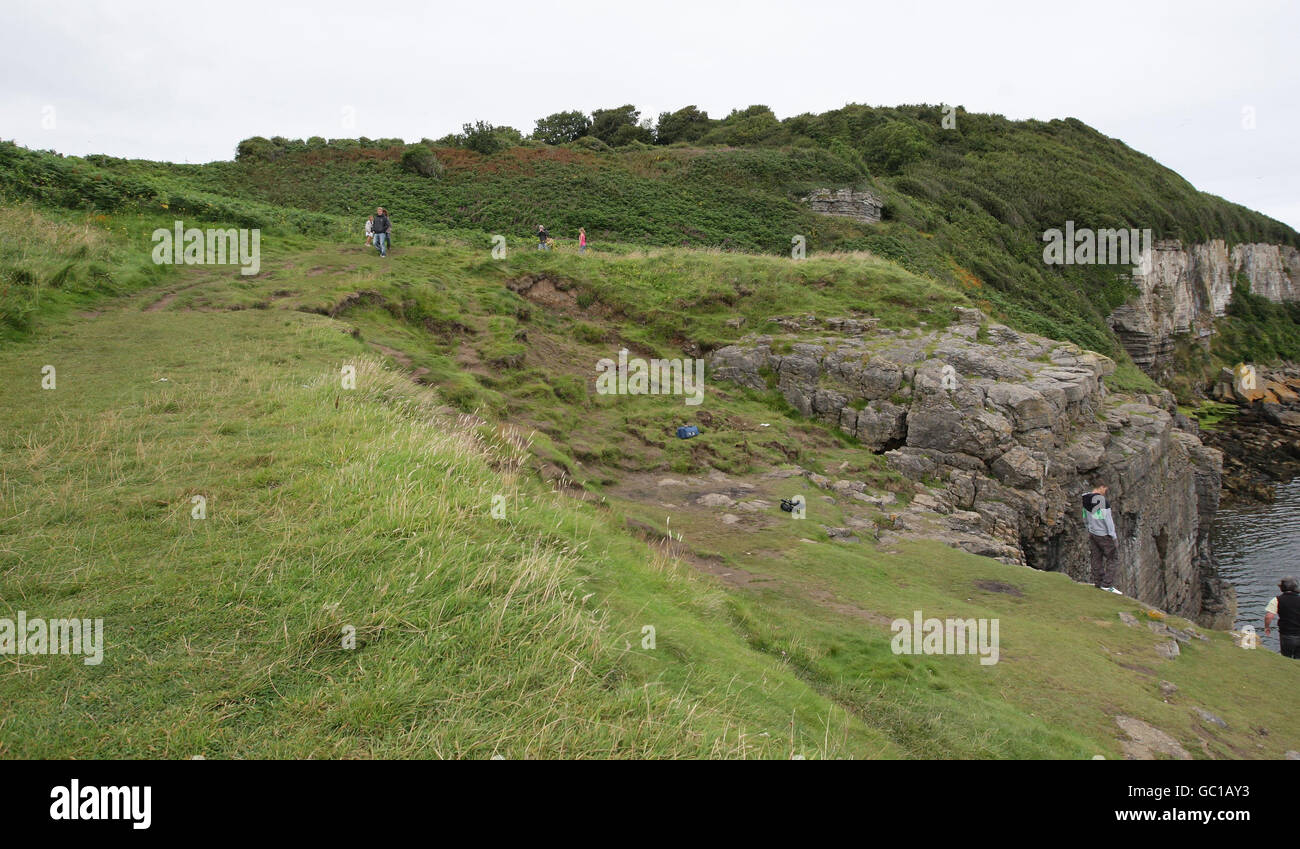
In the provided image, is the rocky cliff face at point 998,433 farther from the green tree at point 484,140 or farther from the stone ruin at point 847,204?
the green tree at point 484,140

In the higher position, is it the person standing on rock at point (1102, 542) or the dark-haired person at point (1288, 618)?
the person standing on rock at point (1102, 542)

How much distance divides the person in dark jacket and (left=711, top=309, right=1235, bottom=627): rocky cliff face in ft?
36.8

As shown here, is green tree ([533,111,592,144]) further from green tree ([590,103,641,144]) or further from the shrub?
the shrub

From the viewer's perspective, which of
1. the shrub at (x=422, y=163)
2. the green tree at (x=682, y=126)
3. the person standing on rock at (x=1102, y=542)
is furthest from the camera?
the green tree at (x=682, y=126)

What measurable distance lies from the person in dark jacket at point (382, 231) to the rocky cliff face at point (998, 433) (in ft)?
36.8

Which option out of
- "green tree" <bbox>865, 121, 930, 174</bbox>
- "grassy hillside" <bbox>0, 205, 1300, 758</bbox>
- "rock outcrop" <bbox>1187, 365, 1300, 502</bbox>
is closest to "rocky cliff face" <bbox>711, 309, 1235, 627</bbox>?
"grassy hillside" <bbox>0, 205, 1300, 758</bbox>

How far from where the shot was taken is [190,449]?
7.41m

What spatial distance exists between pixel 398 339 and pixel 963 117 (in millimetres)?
75482

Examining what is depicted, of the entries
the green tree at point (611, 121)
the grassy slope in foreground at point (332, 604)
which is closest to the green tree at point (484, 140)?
the green tree at point (611, 121)

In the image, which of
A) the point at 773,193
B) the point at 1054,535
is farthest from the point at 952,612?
the point at 773,193

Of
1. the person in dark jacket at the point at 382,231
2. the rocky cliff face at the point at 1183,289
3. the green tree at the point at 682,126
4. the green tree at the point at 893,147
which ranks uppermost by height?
the green tree at the point at 682,126

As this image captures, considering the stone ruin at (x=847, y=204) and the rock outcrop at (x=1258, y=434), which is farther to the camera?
the stone ruin at (x=847, y=204)

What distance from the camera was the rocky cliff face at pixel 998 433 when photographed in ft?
52.5

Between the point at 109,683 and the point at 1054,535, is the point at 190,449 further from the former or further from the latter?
the point at 1054,535
